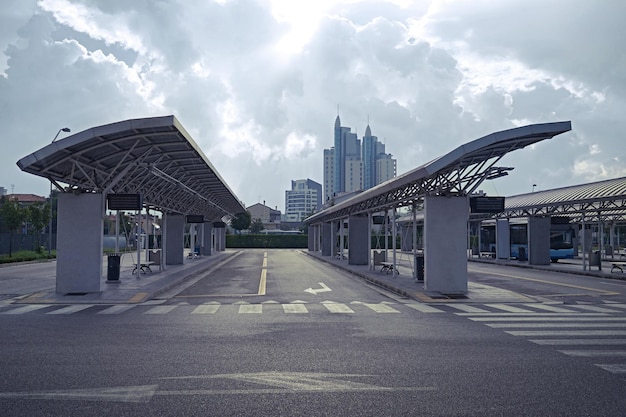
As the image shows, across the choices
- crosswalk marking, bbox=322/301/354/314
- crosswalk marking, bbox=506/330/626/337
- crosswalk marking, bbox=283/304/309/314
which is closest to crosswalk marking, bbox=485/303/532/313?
crosswalk marking, bbox=506/330/626/337

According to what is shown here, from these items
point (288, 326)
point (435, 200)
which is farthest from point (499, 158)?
point (288, 326)

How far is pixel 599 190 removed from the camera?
29531mm

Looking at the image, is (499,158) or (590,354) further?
(499,158)

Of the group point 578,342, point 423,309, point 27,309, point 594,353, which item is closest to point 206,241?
point 27,309

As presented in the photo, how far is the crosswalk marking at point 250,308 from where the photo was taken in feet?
44.8

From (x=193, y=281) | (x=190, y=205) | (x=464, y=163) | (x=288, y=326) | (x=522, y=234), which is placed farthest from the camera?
(x=522, y=234)

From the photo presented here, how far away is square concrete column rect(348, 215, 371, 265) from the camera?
33750 millimetres

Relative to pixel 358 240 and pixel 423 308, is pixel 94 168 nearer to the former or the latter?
pixel 423 308

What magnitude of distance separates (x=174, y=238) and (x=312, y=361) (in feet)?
92.0

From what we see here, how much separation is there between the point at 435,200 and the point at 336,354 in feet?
35.5

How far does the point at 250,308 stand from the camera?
1445cm

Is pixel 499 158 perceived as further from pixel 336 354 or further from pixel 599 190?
pixel 599 190

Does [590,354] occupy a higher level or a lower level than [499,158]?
lower

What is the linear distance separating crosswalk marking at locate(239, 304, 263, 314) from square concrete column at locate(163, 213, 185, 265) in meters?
20.2
